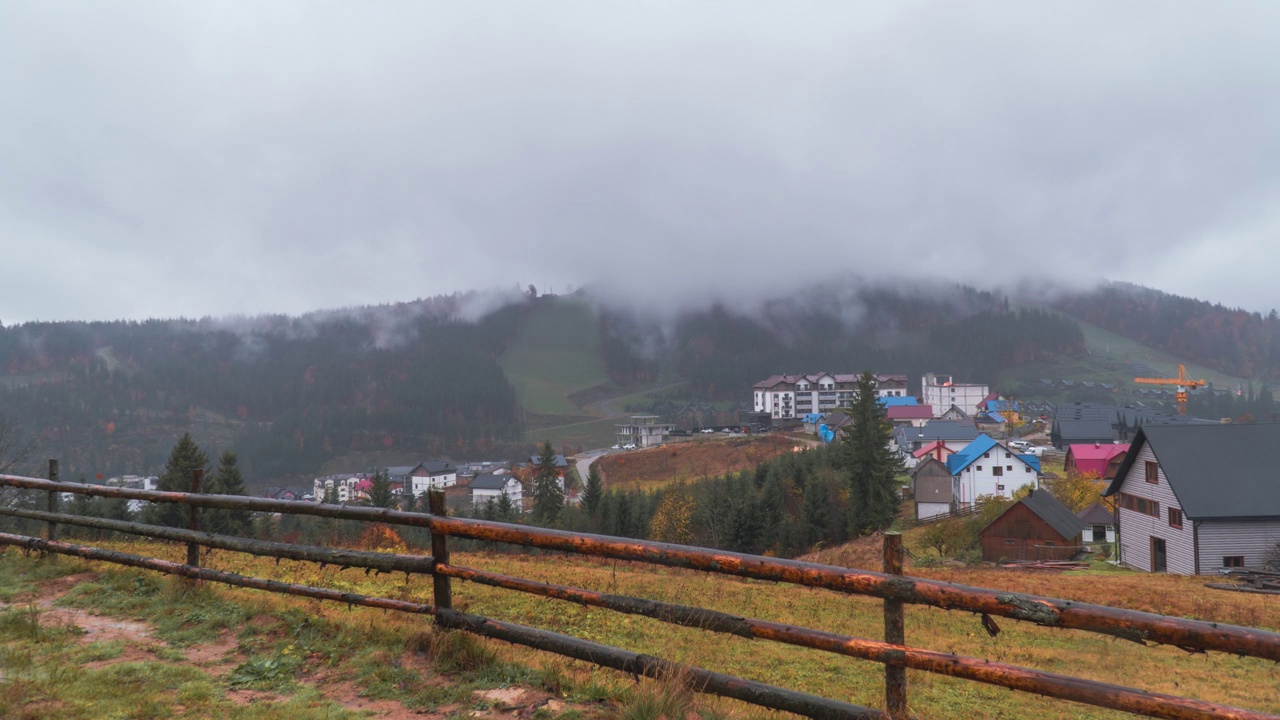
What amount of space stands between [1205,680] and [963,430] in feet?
321

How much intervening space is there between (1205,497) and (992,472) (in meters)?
36.2

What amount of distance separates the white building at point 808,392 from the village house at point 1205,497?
13834 cm

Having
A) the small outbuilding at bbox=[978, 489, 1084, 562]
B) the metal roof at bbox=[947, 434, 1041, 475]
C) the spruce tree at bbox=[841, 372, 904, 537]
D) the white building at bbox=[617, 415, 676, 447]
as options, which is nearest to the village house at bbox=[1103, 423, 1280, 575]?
the small outbuilding at bbox=[978, 489, 1084, 562]

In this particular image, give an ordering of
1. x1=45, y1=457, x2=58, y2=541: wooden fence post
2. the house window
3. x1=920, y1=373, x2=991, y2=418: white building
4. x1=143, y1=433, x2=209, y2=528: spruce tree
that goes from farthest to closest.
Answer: x1=920, y1=373, x2=991, y2=418: white building < x1=143, y1=433, x2=209, y2=528: spruce tree < the house window < x1=45, y1=457, x2=58, y2=541: wooden fence post

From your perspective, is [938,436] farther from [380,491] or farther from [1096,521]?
[380,491]

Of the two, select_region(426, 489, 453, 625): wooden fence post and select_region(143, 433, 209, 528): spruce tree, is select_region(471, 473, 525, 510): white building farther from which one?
select_region(426, 489, 453, 625): wooden fence post

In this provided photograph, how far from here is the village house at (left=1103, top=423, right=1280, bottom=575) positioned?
3312cm

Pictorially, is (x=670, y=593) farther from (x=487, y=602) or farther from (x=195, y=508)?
(x=195, y=508)

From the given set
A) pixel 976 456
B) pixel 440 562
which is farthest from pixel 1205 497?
pixel 440 562

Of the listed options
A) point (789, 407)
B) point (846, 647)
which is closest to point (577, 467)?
point (789, 407)

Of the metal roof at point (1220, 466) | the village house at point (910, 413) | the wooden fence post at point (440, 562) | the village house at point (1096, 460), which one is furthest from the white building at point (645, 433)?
the wooden fence post at point (440, 562)

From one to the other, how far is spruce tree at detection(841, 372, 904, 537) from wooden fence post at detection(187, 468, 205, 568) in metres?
61.7

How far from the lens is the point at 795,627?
17.9 ft

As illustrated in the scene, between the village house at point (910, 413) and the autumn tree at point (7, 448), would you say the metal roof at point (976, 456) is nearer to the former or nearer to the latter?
the autumn tree at point (7, 448)
